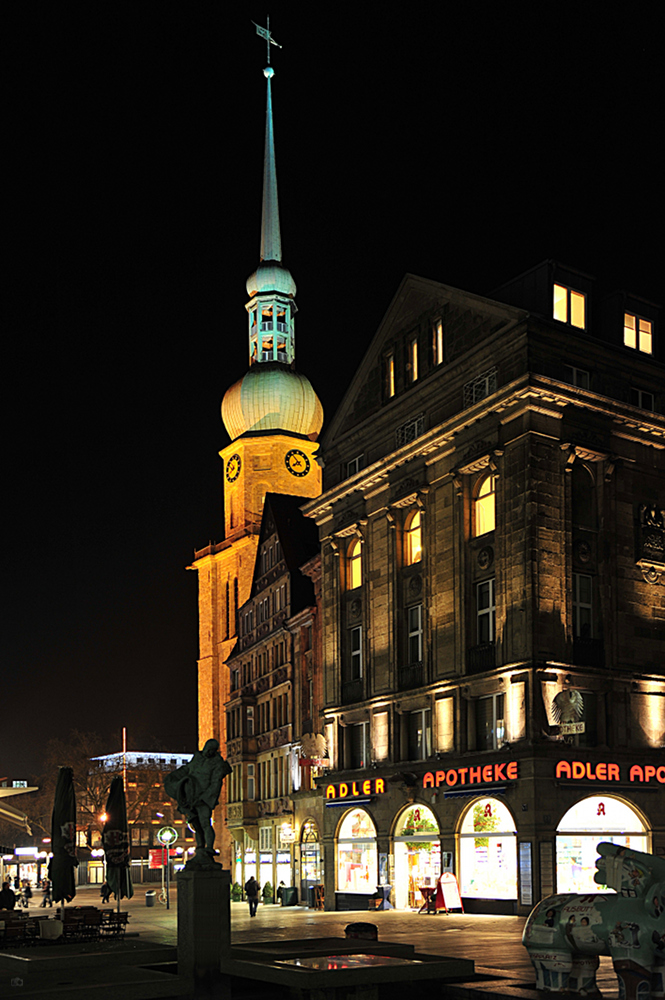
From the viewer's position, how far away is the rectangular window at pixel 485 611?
43.8 m

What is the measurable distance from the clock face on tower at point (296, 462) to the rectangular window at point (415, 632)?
171ft

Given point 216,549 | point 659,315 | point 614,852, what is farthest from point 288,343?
point 614,852

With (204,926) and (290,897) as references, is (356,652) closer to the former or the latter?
(290,897)

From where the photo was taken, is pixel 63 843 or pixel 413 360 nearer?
pixel 63 843

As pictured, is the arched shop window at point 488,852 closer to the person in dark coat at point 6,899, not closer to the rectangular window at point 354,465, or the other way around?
the person in dark coat at point 6,899

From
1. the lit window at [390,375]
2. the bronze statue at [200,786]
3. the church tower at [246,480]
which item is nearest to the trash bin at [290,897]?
the lit window at [390,375]

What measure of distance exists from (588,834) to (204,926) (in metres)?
22.3

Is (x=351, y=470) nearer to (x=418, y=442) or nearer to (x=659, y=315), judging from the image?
(x=418, y=442)

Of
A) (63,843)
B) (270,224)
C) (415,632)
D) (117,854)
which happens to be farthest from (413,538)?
(270,224)

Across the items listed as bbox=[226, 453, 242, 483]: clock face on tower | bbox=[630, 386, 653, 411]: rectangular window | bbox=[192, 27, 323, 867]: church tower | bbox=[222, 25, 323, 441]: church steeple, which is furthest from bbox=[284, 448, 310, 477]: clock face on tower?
bbox=[630, 386, 653, 411]: rectangular window

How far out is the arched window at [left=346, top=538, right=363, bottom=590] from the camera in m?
53.4

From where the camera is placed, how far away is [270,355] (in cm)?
10775

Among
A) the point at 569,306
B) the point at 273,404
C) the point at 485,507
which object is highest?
the point at 273,404

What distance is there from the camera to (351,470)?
54.7m
